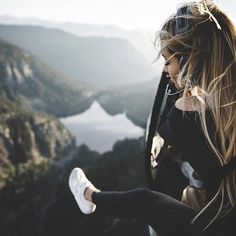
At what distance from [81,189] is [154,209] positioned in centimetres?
121

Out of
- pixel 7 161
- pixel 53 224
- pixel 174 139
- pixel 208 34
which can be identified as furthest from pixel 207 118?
pixel 7 161

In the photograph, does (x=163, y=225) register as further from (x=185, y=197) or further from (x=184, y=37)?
(x=184, y=37)

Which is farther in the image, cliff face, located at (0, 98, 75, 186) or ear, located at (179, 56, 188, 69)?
cliff face, located at (0, 98, 75, 186)

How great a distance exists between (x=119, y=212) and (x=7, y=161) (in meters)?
161

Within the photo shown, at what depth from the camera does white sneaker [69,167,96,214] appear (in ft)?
13.1

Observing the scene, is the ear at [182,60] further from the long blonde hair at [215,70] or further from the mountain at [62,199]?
the mountain at [62,199]

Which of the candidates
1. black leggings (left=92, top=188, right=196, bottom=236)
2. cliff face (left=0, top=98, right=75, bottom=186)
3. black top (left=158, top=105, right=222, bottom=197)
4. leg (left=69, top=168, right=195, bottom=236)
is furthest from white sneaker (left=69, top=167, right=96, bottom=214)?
cliff face (left=0, top=98, right=75, bottom=186)

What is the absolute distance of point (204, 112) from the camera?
2.64 metres

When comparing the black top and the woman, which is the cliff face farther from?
the black top

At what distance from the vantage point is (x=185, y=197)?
317 centimetres

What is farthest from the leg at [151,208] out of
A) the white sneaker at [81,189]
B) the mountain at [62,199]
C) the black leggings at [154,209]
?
the mountain at [62,199]

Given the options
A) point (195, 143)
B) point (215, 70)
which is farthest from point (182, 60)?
point (195, 143)

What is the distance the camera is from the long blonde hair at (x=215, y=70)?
2.67 meters

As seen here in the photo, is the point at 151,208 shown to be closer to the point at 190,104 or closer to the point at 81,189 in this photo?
the point at 190,104
